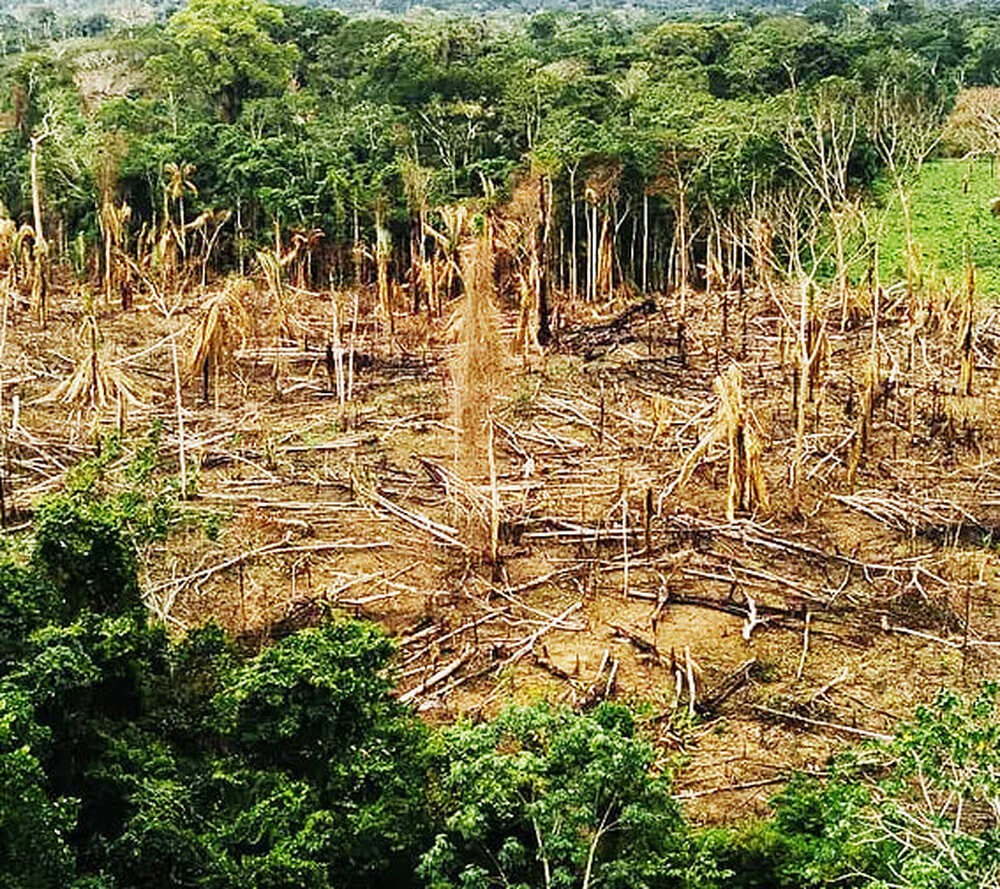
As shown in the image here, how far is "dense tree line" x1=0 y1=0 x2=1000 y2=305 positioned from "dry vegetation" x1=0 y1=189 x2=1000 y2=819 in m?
2.95

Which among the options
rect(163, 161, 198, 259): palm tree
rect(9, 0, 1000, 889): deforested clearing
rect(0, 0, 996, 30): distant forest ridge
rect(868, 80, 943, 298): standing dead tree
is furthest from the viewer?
rect(0, 0, 996, 30): distant forest ridge

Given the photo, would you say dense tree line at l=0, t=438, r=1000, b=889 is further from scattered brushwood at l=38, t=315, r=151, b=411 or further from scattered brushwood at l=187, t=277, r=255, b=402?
scattered brushwood at l=187, t=277, r=255, b=402

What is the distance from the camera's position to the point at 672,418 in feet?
46.6

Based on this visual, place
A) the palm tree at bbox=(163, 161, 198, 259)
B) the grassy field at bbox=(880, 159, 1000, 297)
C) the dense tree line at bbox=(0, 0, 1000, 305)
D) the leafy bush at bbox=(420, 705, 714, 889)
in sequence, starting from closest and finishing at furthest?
the leafy bush at bbox=(420, 705, 714, 889), the palm tree at bbox=(163, 161, 198, 259), the dense tree line at bbox=(0, 0, 1000, 305), the grassy field at bbox=(880, 159, 1000, 297)


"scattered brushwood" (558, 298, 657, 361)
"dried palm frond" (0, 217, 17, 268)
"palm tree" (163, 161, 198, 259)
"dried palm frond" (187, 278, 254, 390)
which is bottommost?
"scattered brushwood" (558, 298, 657, 361)

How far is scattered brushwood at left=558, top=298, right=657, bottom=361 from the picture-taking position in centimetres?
1819

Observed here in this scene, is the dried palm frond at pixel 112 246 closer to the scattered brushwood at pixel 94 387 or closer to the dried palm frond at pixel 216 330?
the scattered brushwood at pixel 94 387

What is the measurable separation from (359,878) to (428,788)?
21.5 inches

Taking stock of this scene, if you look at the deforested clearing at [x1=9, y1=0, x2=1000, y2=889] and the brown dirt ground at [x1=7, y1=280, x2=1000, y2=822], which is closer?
the deforested clearing at [x1=9, y1=0, x2=1000, y2=889]

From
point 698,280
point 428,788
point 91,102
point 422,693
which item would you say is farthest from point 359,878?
point 91,102

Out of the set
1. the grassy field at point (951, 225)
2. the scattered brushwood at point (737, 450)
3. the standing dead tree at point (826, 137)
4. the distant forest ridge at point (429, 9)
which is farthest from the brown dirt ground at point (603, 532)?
the distant forest ridge at point (429, 9)

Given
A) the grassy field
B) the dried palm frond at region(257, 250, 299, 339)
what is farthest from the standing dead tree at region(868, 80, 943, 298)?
the dried palm frond at region(257, 250, 299, 339)

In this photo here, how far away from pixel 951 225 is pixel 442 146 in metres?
10.9

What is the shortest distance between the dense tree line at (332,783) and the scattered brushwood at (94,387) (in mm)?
5539
